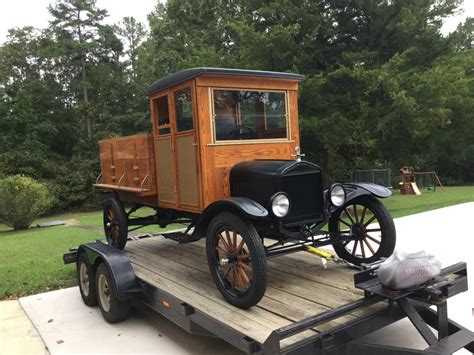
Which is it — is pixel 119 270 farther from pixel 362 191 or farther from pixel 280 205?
pixel 362 191

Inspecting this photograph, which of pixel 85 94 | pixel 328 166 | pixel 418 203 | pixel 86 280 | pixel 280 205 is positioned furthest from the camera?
pixel 85 94

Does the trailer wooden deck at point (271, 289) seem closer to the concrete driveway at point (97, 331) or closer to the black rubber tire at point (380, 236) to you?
the black rubber tire at point (380, 236)

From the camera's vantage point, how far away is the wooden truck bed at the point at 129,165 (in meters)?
5.45

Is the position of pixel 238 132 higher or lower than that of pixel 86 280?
higher

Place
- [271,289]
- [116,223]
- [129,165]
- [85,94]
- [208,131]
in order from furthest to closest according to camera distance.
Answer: [85,94] → [116,223] → [129,165] → [208,131] → [271,289]

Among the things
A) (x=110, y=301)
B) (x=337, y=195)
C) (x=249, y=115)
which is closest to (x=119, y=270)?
(x=110, y=301)

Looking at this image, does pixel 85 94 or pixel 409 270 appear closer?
pixel 409 270

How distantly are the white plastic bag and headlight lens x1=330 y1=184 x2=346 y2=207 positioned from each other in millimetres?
1220

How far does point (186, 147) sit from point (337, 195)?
1.65 meters

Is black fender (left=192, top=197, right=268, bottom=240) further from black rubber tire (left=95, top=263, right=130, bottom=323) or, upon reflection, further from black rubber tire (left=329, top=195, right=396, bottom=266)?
black rubber tire (left=329, top=195, right=396, bottom=266)

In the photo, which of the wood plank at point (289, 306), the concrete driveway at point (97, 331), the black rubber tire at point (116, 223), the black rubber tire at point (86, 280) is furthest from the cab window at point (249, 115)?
the black rubber tire at point (116, 223)

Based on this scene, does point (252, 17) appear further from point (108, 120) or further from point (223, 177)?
Result: point (108, 120)

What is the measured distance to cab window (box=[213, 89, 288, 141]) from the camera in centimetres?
449

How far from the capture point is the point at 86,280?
209 inches
